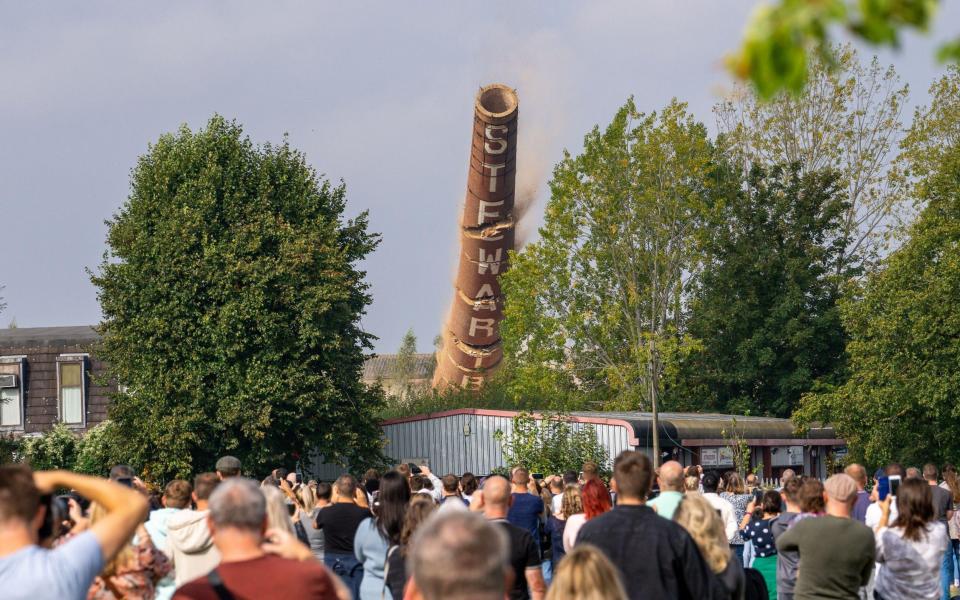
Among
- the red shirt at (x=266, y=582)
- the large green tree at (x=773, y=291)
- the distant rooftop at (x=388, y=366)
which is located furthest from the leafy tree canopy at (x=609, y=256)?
the distant rooftop at (x=388, y=366)

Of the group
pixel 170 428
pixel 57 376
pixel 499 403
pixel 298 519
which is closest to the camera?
pixel 298 519

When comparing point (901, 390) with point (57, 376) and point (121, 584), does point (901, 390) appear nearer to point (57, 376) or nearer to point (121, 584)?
point (57, 376)

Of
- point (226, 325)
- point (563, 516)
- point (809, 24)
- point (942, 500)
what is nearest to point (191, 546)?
point (563, 516)

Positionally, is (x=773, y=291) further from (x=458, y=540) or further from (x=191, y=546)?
(x=458, y=540)

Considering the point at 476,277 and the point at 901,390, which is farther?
the point at 476,277

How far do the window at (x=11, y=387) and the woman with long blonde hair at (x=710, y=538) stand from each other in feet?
125

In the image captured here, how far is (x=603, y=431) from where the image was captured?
37656 mm

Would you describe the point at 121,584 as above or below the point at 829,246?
below

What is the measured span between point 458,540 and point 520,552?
4.75 m

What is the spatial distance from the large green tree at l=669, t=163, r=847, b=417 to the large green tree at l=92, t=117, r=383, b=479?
18480mm

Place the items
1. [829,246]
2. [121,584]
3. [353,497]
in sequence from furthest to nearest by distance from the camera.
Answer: [829,246]
[353,497]
[121,584]

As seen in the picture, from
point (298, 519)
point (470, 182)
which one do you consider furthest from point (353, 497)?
point (470, 182)

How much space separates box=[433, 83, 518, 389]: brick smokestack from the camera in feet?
165

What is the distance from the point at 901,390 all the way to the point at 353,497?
28.4 meters
